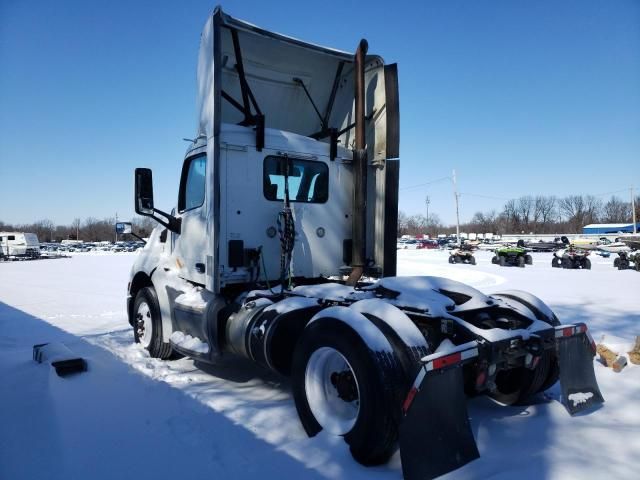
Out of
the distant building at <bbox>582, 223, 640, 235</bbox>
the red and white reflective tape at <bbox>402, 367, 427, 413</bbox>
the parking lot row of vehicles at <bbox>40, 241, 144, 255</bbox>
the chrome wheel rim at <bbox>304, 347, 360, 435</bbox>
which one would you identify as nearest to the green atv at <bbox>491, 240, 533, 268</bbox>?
the chrome wheel rim at <bbox>304, 347, 360, 435</bbox>

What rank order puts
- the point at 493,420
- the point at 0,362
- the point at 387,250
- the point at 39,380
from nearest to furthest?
the point at 493,420
the point at 39,380
the point at 0,362
the point at 387,250

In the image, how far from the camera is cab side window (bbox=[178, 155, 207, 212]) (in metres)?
5.45

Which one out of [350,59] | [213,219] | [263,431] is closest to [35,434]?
[263,431]

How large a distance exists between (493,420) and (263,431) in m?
1.90

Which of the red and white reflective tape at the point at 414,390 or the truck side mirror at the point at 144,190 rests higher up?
the truck side mirror at the point at 144,190

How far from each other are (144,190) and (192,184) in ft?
2.00

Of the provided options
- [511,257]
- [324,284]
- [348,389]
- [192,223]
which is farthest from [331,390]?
[511,257]

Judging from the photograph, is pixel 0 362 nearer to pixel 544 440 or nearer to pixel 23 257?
pixel 544 440

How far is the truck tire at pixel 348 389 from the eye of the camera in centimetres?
277

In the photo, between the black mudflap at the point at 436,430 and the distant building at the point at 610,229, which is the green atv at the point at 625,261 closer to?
the black mudflap at the point at 436,430

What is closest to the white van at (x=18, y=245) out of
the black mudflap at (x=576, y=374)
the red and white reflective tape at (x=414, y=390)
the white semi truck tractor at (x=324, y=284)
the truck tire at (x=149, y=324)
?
the truck tire at (x=149, y=324)

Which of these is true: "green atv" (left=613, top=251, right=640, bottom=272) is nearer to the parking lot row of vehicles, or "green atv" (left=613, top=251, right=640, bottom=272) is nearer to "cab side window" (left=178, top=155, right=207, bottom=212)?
"cab side window" (left=178, top=155, right=207, bottom=212)

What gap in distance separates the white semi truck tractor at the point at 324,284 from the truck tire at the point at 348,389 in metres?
0.01

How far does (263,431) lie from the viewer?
11.7ft
